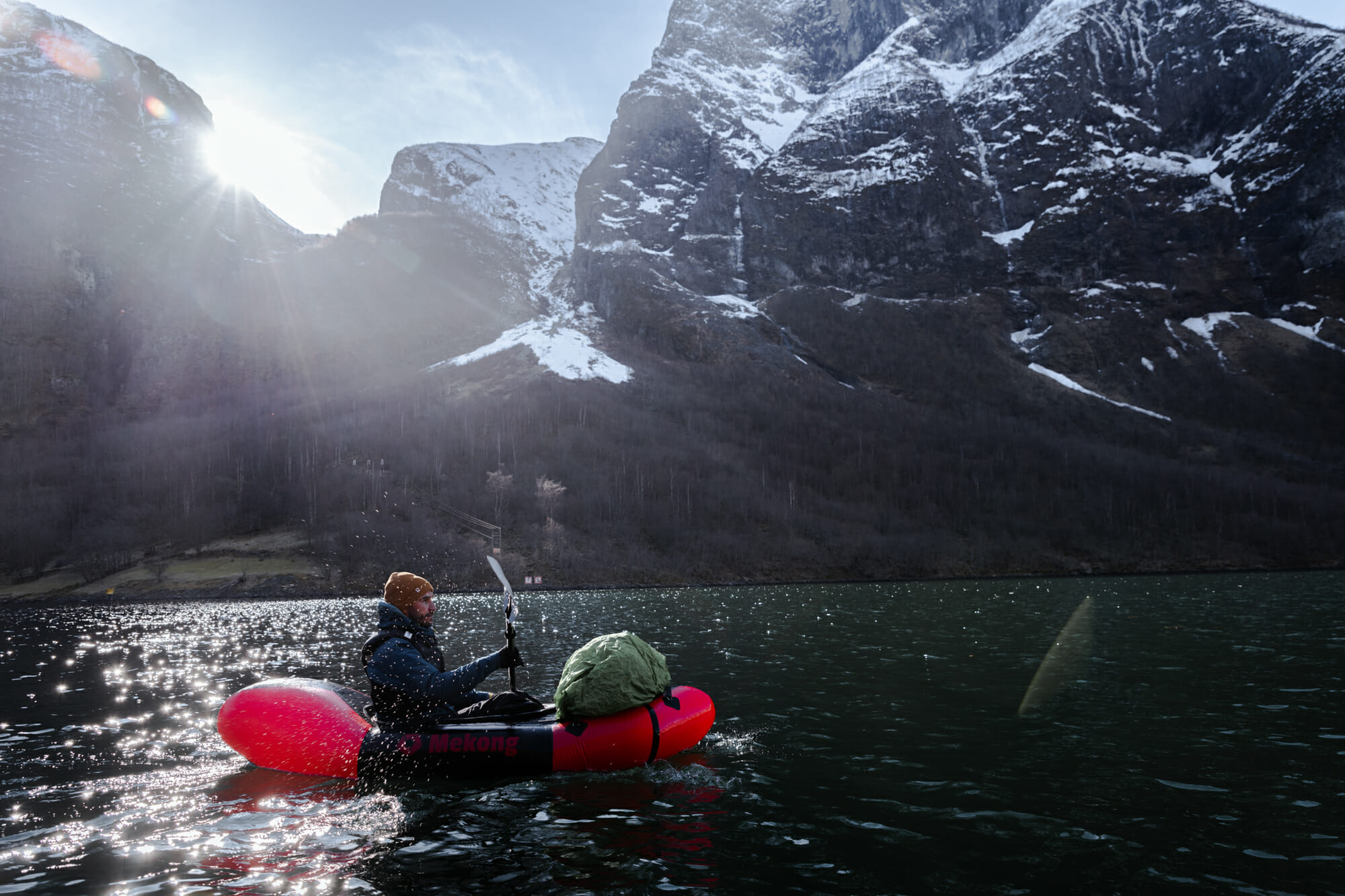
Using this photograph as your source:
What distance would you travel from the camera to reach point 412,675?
37.9 feet

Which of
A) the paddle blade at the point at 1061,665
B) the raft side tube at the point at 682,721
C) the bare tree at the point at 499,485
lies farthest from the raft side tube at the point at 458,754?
the bare tree at the point at 499,485

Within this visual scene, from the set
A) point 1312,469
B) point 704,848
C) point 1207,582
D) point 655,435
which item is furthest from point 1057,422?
point 704,848

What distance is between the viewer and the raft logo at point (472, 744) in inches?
454

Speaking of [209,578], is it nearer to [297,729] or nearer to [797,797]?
[297,729]

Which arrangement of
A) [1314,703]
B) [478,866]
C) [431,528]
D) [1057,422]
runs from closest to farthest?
[478,866], [1314,703], [431,528], [1057,422]

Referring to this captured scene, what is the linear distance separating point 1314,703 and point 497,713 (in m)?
16.4

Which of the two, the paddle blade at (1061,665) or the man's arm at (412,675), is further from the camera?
the paddle blade at (1061,665)

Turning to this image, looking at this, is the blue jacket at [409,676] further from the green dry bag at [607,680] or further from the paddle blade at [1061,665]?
the paddle blade at [1061,665]

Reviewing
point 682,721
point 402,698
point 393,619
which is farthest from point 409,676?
point 682,721

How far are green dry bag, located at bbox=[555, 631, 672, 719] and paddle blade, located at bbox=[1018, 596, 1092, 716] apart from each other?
26.8 feet

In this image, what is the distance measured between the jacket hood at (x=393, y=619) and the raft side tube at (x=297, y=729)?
6.33ft

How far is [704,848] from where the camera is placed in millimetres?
8664

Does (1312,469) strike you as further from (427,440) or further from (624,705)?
(624,705)

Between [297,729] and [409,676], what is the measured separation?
2.46 metres
